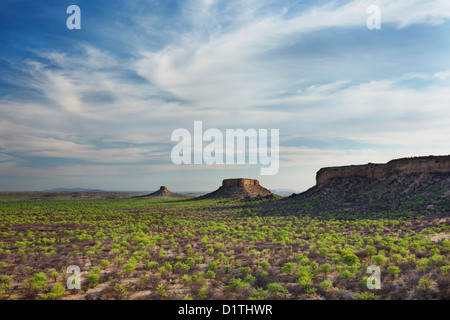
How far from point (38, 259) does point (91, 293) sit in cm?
702

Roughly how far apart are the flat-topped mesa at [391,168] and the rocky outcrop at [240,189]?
1191 inches

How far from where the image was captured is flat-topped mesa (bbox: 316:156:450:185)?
1606 inches

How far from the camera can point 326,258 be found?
13.5m

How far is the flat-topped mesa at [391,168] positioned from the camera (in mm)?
40781

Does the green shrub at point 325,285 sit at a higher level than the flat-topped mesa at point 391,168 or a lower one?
lower

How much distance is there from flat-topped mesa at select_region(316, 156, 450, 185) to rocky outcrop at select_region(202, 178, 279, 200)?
1191 inches

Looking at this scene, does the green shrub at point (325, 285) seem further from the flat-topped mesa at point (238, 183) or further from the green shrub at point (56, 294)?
the flat-topped mesa at point (238, 183)

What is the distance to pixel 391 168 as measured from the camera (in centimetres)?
4728

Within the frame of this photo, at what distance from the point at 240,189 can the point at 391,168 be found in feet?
172

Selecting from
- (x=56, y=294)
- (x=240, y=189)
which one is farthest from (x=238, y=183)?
(x=56, y=294)

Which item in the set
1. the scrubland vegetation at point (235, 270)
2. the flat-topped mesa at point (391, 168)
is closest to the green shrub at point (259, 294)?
the scrubland vegetation at point (235, 270)
